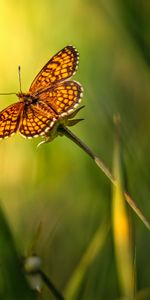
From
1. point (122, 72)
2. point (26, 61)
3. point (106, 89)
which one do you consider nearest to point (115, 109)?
point (106, 89)

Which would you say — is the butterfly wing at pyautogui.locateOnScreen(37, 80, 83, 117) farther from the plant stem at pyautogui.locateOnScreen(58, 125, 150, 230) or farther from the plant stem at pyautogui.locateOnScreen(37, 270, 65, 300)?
the plant stem at pyautogui.locateOnScreen(37, 270, 65, 300)

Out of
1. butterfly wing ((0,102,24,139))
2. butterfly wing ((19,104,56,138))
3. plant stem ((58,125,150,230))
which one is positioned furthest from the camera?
butterfly wing ((0,102,24,139))

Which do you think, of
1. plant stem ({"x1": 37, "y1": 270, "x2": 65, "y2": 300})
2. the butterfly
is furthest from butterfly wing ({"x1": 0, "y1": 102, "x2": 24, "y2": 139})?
plant stem ({"x1": 37, "y1": 270, "x2": 65, "y2": 300})

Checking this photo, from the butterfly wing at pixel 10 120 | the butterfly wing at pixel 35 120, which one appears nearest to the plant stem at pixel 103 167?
the butterfly wing at pixel 35 120

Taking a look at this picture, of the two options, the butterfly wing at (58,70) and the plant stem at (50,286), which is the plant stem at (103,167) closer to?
the plant stem at (50,286)

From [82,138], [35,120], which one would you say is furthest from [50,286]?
[82,138]

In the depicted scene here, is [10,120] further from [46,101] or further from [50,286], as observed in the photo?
[50,286]

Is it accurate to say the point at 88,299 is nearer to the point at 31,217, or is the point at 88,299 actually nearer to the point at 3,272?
the point at 3,272
